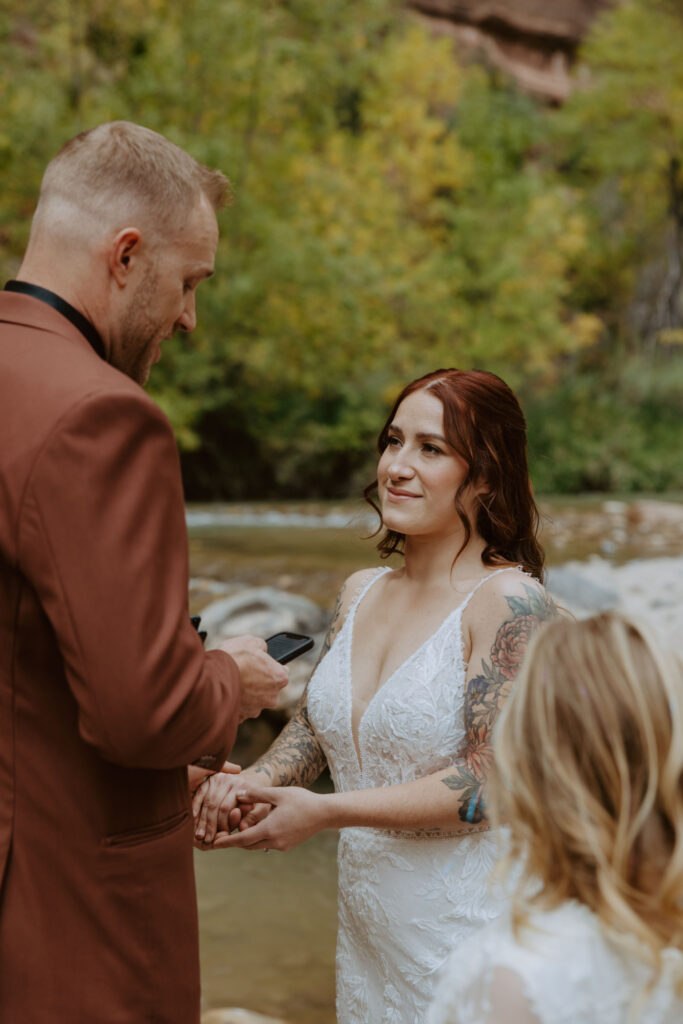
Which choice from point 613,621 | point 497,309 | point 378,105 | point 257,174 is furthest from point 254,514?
point 613,621

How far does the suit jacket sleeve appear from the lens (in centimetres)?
138

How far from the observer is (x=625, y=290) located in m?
27.7

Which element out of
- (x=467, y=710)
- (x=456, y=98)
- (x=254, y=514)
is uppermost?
(x=456, y=98)

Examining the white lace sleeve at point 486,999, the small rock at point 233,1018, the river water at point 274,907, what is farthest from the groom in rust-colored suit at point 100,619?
the small rock at point 233,1018

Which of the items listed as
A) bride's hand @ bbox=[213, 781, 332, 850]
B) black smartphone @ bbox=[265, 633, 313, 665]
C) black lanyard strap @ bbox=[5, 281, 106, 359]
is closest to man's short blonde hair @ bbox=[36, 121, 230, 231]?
black lanyard strap @ bbox=[5, 281, 106, 359]

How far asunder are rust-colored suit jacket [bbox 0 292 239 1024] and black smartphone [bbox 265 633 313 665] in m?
0.45

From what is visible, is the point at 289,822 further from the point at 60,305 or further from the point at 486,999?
the point at 60,305

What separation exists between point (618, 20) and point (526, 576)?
29.5 meters

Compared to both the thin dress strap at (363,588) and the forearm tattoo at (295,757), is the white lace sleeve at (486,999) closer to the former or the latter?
the forearm tattoo at (295,757)

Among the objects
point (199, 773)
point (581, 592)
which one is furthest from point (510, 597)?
point (581, 592)

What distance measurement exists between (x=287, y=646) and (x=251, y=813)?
382mm

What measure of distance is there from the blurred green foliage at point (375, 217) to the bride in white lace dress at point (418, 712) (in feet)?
52.1

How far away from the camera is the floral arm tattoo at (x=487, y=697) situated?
2.11 metres

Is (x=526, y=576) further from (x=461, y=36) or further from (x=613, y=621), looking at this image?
(x=461, y=36)
